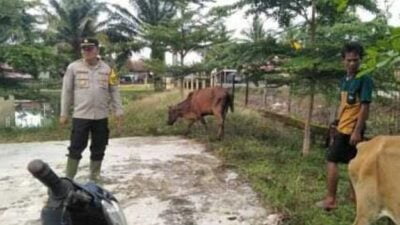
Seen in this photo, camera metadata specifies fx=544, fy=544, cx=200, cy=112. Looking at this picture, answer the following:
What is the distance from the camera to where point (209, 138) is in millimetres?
9750

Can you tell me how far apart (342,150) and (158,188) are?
6.62 feet

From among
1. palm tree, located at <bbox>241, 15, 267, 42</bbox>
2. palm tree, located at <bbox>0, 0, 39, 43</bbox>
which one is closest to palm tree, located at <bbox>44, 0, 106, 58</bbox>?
palm tree, located at <bbox>0, 0, 39, 43</bbox>

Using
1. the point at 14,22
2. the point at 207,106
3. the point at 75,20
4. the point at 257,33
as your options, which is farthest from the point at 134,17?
the point at 257,33

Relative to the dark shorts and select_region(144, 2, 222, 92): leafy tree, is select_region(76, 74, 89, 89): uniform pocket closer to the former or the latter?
the dark shorts

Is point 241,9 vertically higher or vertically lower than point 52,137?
higher

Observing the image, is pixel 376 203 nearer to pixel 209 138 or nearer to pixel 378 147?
pixel 378 147

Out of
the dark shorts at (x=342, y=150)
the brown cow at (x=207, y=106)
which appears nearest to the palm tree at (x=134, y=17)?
the brown cow at (x=207, y=106)

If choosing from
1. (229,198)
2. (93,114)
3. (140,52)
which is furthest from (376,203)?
(140,52)

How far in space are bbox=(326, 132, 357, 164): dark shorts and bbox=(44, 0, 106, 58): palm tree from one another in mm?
30613

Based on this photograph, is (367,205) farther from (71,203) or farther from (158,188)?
(158,188)

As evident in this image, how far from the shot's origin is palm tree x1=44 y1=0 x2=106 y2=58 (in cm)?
3486

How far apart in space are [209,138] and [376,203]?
21.2 ft

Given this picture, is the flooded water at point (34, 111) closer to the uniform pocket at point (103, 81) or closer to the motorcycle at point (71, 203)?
the uniform pocket at point (103, 81)

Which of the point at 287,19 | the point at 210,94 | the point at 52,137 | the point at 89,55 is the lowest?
the point at 52,137
